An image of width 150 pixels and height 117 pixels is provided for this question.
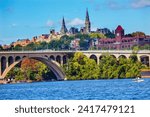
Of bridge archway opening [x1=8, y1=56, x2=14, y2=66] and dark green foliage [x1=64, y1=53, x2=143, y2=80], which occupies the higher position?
bridge archway opening [x1=8, y1=56, x2=14, y2=66]

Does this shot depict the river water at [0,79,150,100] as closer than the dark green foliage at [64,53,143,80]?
Yes

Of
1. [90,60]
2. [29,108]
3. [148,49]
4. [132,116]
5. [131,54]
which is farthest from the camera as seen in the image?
[90,60]

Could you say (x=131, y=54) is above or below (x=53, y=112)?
above

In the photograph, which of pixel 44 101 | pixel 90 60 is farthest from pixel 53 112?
pixel 90 60

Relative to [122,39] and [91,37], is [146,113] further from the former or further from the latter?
[91,37]

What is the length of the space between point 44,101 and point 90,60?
6.04 feet

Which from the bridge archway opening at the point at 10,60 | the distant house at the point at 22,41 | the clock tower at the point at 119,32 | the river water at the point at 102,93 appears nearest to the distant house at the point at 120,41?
the clock tower at the point at 119,32

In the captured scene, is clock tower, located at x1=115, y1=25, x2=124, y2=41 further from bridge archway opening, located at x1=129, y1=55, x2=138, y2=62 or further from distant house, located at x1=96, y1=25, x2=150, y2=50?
bridge archway opening, located at x1=129, y1=55, x2=138, y2=62

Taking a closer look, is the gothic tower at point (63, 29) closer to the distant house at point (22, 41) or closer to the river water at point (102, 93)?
the distant house at point (22, 41)

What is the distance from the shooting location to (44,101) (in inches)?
159

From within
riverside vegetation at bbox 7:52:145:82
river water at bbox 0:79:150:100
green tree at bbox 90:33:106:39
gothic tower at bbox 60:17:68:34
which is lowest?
river water at bbox 0:79:150:100

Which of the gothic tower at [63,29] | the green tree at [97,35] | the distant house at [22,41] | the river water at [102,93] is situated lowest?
the river water at [102,93]

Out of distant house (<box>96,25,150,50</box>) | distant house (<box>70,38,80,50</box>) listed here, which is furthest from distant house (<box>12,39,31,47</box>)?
distant house (<box>96,25,150,50</box>)

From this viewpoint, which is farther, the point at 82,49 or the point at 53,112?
the point at 82,49
